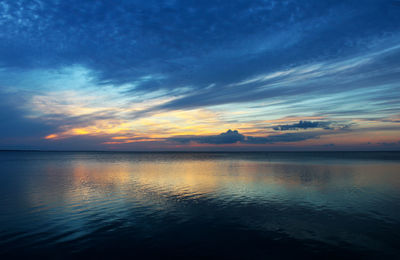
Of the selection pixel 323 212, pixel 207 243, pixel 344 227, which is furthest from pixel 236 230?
pixel 323 212

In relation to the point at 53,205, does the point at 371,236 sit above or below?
below

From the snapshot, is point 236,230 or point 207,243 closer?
point 207,243

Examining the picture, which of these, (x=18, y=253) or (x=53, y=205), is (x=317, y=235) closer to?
(x=18, y=253)

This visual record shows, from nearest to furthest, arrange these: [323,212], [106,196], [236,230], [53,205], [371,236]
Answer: [371,236] → [236,230] → [323,212] → [53,205] → [106,196]

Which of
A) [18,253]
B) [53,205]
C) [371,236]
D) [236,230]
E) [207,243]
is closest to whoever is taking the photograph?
[18,253]

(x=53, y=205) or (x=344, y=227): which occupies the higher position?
(x=53, y=205)

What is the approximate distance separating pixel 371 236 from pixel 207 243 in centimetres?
1110

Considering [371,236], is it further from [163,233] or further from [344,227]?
[163,233]

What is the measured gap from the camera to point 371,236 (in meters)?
16.5

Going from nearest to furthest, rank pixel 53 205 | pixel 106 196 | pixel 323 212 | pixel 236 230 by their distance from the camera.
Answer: pixel 236 230 → pixel 323 212 → pixel 53 205 → pixel 106 196

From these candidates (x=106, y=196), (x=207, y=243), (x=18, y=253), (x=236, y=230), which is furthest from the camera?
(x=106, y=196)

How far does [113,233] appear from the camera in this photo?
55.4 feet

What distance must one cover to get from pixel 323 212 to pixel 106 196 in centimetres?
2335

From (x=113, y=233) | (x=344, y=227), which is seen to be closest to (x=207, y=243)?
(x=113, y=233)
